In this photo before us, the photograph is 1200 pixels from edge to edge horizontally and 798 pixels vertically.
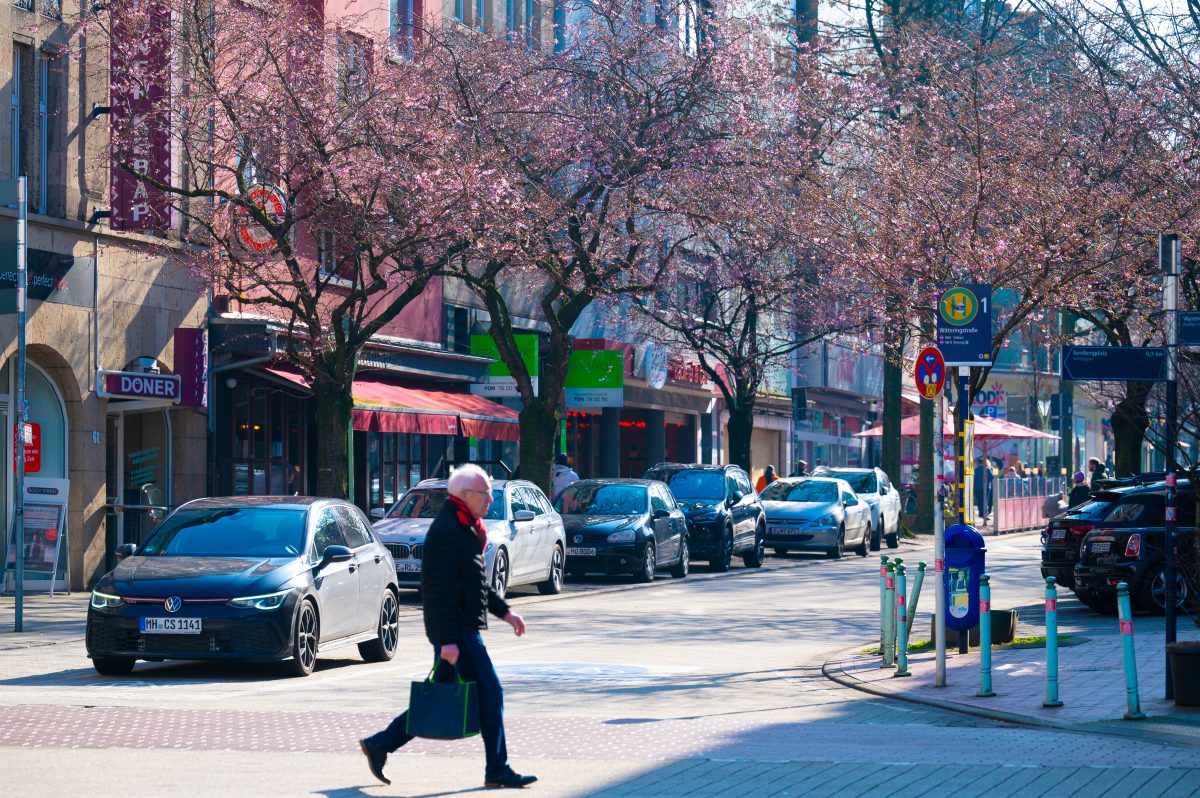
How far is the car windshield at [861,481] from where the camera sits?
3991 centimetres

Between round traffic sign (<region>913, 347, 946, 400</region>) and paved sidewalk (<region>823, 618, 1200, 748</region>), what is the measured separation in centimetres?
243

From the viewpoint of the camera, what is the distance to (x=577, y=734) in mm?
11516

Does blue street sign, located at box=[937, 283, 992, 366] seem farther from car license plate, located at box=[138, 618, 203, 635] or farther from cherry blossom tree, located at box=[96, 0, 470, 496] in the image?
cherry blossom tree, located at box=[96, 0, 470, 496]

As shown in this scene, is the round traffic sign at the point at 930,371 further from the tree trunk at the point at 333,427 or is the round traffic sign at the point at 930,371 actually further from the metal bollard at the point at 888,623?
the tree trunk at the point at 333,427

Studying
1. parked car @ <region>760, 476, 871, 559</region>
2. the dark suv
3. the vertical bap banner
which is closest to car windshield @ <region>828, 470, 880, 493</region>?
parked car @ <region>760, 476, 871, 559</region>

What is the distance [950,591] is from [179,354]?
595 inches

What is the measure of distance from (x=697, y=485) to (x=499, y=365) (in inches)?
285

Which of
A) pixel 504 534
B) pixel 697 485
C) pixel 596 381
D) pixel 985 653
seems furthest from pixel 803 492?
pixel 985 653

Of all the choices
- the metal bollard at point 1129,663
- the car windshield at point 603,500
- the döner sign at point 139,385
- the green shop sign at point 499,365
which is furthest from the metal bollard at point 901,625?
the green shop sign at point 499,365

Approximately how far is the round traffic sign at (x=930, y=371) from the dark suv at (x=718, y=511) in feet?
51.5

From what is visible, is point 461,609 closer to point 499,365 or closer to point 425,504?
point 425,504

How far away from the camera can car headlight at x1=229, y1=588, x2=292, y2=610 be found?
47.8 ft

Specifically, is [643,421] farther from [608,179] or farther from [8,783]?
[8,783]

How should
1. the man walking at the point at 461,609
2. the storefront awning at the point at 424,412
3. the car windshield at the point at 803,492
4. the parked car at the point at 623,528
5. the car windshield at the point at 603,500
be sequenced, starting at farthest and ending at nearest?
the car windshield at the point at 803,492 < the storefront awning at the point at 424,412 < the car windshield at the point at 603,500 < the parked car at the point at 623,528 < the man walking at the point at 461,609
